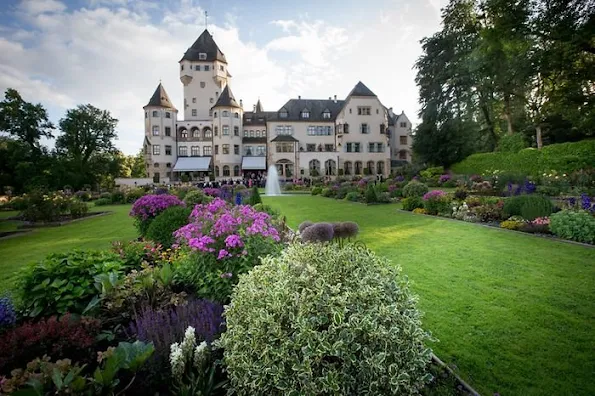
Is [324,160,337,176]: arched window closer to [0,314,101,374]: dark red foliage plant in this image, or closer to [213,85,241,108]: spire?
[213,85,241,108]: spire

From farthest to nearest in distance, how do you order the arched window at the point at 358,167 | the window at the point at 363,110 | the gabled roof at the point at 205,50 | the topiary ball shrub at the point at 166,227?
the gabled roof at the point at 205,50 < the arched window at the point at 358,167 < the window at the point at 363,110 < the topiary ball shrub at the point at 166,227

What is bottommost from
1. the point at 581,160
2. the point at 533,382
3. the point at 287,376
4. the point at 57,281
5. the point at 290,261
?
the point at 533,382

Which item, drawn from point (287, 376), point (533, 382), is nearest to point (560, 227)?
point (533, 382)

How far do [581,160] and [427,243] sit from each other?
22678mm

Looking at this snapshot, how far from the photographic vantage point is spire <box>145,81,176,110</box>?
174 ft

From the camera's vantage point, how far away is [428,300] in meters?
5.18

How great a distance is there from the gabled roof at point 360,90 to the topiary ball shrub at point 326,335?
175 feet

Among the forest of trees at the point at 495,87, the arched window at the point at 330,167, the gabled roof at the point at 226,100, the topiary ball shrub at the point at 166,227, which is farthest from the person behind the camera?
the arched window at the point at 330,167

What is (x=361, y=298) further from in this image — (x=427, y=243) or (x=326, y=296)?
(x=427, y=243)

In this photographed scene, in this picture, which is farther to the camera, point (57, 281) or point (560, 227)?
point (560, 227)

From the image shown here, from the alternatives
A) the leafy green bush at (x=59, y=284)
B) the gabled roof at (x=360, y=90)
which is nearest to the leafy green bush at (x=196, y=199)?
the leafy green bush at (x=59, y=284)

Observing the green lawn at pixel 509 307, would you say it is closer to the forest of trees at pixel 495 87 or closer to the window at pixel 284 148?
the forest of trees at pixel 495 87

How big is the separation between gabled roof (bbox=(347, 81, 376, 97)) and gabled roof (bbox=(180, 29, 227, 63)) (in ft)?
81.9

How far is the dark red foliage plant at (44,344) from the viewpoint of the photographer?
2.71m
